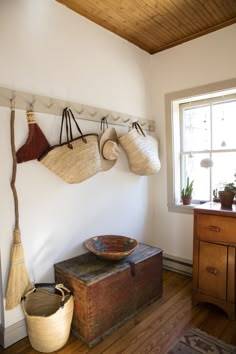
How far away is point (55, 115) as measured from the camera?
1931 millimetres

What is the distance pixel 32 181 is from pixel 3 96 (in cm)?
Result: 61

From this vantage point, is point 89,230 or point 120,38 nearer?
point 89,230

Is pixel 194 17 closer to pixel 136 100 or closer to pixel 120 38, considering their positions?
pixel 120 38

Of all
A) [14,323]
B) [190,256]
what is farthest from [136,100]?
[14,323]

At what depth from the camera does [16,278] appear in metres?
1.68

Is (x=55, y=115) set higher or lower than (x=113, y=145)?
higher

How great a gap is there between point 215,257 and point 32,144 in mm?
1703

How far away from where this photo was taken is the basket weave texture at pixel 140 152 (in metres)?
2.34

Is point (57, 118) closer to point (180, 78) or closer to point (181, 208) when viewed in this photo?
point (180, 78)

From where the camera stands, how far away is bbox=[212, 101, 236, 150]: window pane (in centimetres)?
251

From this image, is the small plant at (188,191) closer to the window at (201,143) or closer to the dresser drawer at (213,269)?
the window at (201,143)

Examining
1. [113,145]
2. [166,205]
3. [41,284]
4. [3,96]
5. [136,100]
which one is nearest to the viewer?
[3,96]

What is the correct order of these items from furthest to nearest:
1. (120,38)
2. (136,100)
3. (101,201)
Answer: (136,100)
(120,38)
(101,201)

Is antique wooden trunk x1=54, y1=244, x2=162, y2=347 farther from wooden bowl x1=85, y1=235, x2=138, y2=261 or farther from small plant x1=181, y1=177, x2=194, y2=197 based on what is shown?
small plant x1=181, y1=177, x2=194, y2=197
